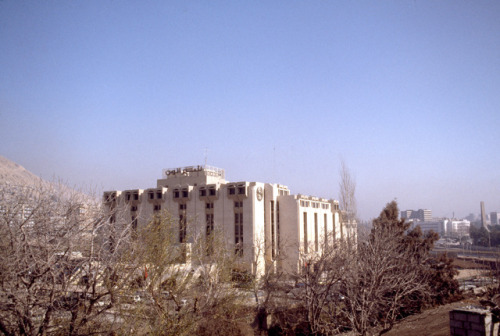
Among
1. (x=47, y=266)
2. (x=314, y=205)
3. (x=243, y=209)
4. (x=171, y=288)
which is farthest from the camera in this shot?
(x=314, y=205)

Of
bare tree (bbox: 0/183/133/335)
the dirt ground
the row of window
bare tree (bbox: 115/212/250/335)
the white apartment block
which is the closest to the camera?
bare tree (bbox: 0/183/133/335)

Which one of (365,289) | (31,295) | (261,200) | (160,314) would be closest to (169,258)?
(160,314)

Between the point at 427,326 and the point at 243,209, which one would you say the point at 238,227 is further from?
the point at 427,326

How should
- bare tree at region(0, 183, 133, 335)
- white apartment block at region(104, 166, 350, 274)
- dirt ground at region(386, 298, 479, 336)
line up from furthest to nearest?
white apartment block at region(104, 166, 350, 274) → dirt ground at region(386, 298, 479, 336) → bare tree at region(0, 183, 133, 335)

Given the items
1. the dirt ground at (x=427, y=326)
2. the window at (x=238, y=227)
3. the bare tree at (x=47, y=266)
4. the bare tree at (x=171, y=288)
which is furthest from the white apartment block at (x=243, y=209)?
the bare tree at (x=47, y=266)

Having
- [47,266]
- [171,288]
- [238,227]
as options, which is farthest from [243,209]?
[47,266]

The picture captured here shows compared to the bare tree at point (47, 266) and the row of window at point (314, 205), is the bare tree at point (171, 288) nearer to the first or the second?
the bare tree at point (47, 266)

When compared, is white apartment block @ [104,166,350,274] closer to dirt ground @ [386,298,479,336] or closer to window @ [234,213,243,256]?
window @ [234,213,243,256]

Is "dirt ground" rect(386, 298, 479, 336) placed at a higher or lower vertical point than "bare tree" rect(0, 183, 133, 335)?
lower

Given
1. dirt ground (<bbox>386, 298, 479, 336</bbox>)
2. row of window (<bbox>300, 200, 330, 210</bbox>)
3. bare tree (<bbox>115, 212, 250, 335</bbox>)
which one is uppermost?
row of window (<bbox>300, 200, 330, 210</bbox>)

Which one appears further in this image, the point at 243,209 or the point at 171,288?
the point at 243,209

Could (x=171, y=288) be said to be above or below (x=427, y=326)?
above

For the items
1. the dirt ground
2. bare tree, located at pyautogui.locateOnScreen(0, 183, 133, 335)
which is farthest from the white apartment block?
bare tree, located at pyautogui.locateOnScreen(0, 183, 133, 335)

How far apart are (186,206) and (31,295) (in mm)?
38386
